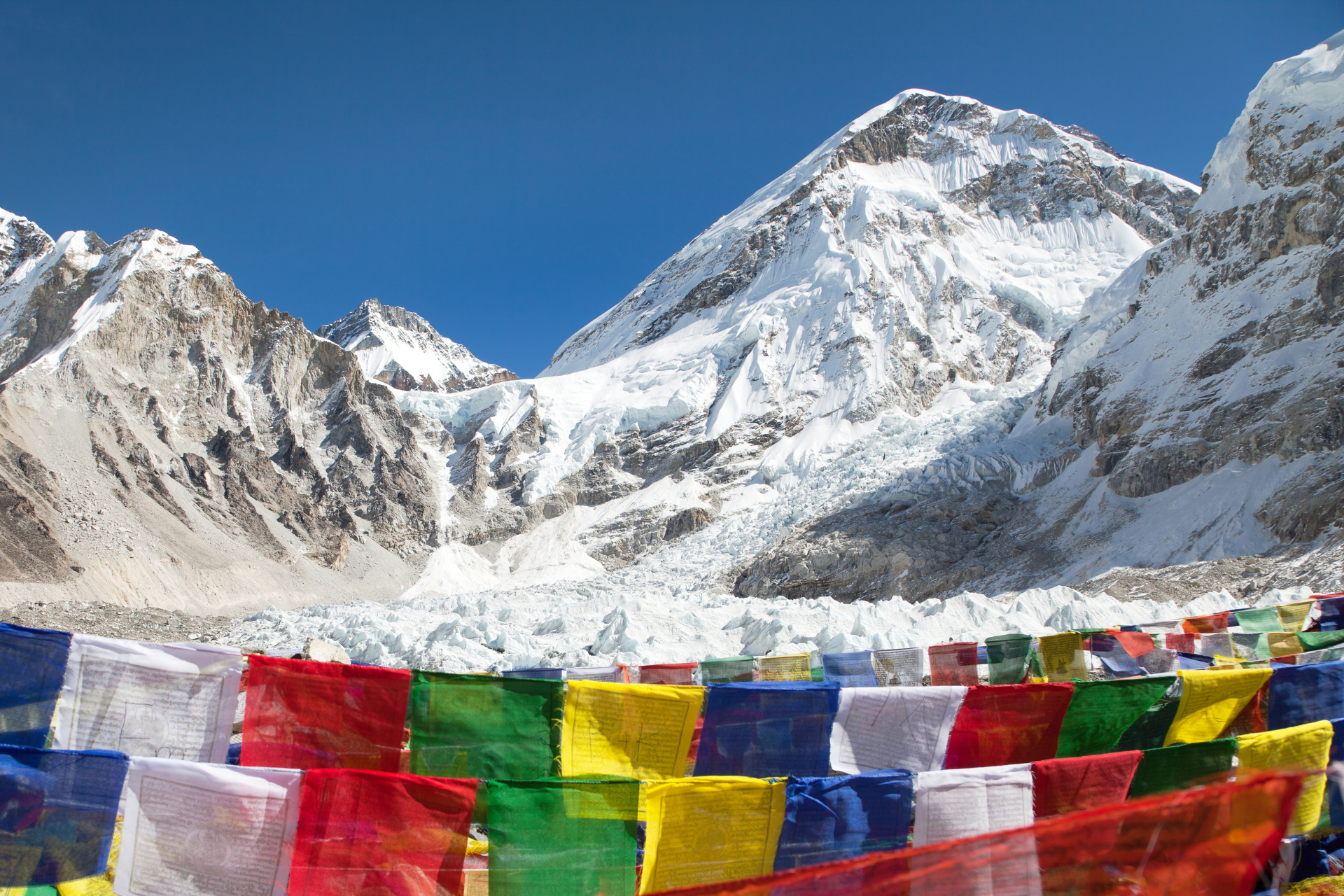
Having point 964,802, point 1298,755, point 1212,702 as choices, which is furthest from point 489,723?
point 1212,702

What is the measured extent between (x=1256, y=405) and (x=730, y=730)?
33.8 metres

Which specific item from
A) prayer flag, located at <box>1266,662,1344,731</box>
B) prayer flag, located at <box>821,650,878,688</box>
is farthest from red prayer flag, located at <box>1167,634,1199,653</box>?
prayer flag, located at <box>1266,662,1344,731</box>

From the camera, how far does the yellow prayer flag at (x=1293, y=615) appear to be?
41.6ft

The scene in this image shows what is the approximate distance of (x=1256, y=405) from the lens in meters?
30.7

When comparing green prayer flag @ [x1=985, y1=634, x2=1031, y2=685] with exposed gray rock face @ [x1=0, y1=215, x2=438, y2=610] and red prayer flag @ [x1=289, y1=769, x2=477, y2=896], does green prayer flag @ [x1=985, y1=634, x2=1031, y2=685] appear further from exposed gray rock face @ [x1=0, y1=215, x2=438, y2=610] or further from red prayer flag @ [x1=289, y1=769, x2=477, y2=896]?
exposed gray rock face @ [x1=0, y1=215, x2=438, y2=610]

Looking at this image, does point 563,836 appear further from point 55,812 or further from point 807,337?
point 807,337

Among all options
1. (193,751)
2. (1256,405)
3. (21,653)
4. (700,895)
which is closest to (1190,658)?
(700,895)

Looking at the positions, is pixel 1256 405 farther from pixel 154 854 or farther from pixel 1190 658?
pixel 154 854

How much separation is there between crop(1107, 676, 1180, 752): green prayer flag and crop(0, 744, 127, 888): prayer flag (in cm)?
710

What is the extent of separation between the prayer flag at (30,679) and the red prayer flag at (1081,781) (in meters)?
6.41

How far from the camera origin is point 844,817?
4.51 m

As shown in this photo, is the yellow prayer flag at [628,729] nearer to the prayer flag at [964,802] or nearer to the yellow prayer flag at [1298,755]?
the prayer flag at [964,802]

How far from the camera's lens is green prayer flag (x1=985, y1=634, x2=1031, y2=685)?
10.7 metres

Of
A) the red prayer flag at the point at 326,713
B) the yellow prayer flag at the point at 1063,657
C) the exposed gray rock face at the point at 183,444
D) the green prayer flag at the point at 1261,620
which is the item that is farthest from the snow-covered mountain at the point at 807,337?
the red prayer flag at the point at 326,713
